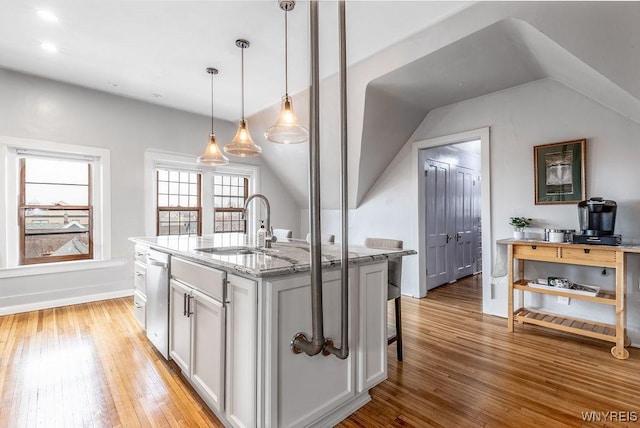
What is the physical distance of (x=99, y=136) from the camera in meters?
4.08

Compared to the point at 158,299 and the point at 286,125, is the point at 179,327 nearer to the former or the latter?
the point at 158,299

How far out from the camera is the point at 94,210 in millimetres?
4133

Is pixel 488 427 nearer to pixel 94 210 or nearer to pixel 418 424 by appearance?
A: pixel 418 424

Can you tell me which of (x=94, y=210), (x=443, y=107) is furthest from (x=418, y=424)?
(x=94, y=210)

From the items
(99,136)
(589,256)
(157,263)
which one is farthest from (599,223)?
(99,136)

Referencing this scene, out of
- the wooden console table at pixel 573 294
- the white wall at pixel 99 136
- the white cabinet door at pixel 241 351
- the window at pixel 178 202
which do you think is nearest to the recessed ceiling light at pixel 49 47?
the white wall at pixel 99 136

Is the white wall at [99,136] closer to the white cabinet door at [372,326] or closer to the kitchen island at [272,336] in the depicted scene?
the kitchen island at [272,336]

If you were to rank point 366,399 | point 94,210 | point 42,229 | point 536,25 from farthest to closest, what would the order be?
1. point 94,210
2. point 42,229
3. point 536,25
4. point 366,399

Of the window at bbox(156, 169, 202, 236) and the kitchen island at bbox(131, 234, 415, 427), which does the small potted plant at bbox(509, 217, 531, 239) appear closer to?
the kitchen island at bbox(131, 234, 415, 427)

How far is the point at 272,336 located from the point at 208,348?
575 mm

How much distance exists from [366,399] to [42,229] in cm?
429

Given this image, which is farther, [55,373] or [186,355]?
[55,373]

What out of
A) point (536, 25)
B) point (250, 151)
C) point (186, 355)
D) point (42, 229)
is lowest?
point (186, 355)

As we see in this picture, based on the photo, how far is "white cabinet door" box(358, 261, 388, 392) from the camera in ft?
5.88
